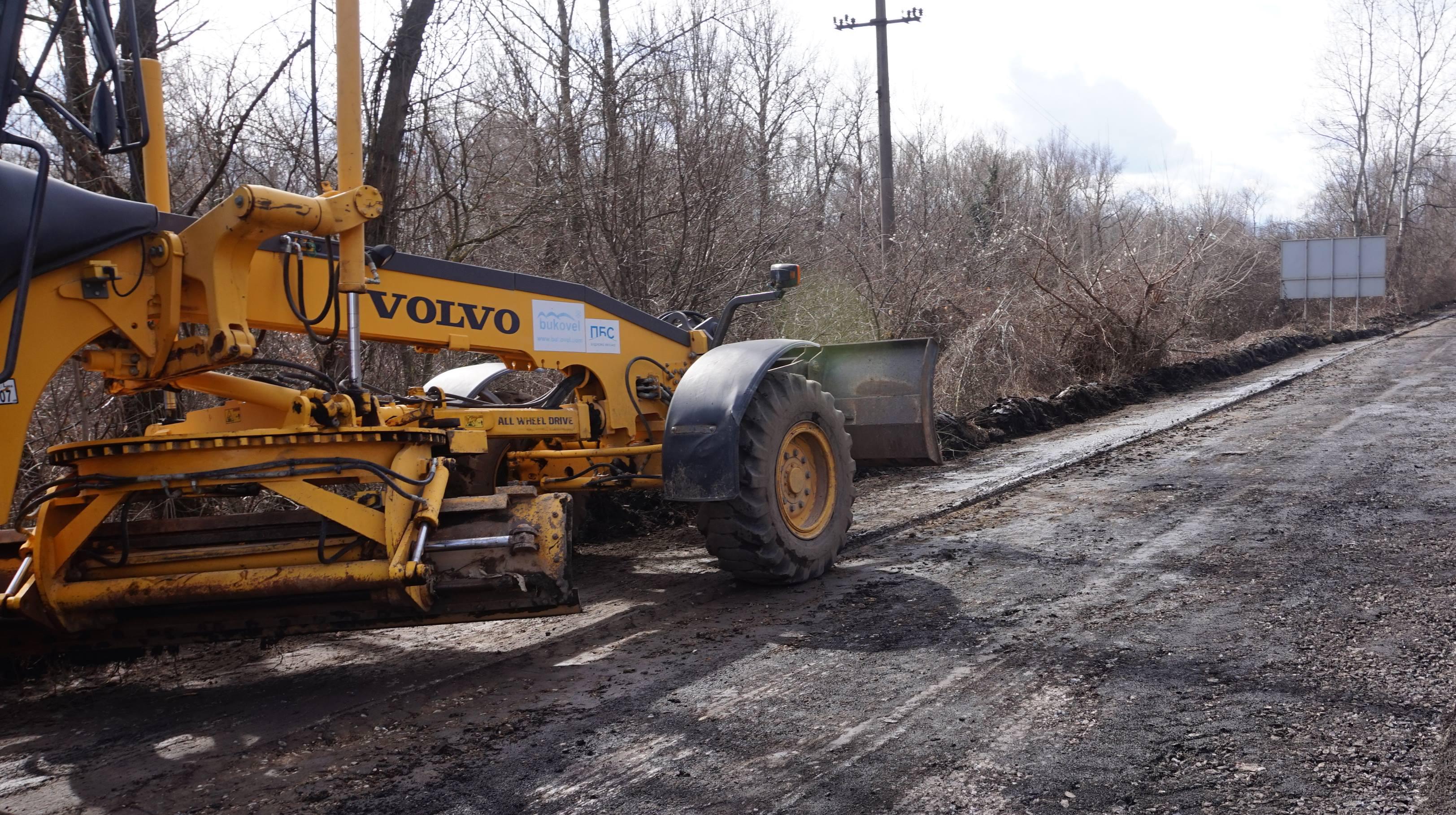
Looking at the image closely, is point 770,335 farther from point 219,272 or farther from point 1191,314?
point 219,272

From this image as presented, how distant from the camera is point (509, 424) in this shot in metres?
5.66

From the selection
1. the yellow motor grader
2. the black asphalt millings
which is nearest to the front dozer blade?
the yellow motor grader

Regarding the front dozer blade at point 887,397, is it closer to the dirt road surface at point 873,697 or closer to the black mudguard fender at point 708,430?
the dirt road surface at point 873,697

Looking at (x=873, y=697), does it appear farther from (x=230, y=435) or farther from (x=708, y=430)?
(x=230, y=435)

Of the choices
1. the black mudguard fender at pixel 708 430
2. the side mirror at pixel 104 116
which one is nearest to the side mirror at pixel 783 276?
the black mudguard fender at pixel 708 430

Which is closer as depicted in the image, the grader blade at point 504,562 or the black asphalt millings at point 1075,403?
the grader blade at point 504,562

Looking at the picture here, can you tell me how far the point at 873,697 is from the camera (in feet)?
13.6

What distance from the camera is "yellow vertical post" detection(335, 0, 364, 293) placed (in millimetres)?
4285

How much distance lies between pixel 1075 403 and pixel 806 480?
8.66 metres

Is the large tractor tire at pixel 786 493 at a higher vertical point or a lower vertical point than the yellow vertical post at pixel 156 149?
lower

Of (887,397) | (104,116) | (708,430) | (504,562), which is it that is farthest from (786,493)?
(104,116)

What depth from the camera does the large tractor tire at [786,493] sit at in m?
5.64

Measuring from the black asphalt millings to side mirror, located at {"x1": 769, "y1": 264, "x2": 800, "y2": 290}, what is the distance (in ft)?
15.8

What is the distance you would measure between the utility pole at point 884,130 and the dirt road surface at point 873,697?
11.7 meters
